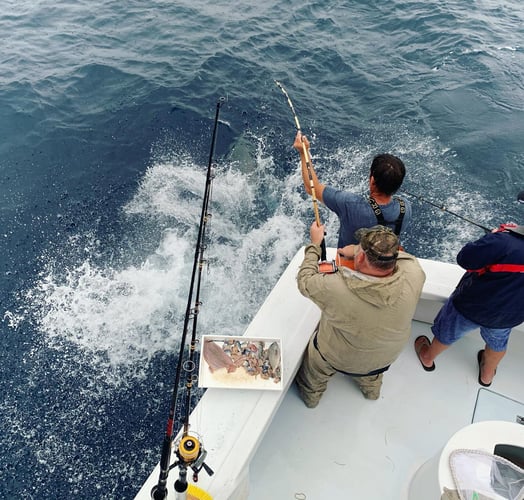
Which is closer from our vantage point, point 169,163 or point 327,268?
point 327,268

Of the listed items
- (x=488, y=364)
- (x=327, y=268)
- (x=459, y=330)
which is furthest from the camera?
(x=488, y=364)

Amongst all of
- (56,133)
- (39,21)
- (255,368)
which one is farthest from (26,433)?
(39,21)

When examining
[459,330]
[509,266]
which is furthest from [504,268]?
[459,330]

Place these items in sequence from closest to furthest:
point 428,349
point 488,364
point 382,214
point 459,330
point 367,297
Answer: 1. point 367,297
2. point 382,214
3. point 459,330
4. point 488,364
5. point 428,349

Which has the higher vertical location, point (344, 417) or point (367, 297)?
point (367, 297)

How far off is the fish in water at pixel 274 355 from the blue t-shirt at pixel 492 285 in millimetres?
1268

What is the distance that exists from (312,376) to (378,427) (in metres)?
0.66

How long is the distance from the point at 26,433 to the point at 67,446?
1.38 feet

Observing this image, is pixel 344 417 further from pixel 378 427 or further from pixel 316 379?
pixel 316 379

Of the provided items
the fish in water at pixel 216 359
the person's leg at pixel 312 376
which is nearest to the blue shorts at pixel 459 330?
the person's leg at pixel 312 376

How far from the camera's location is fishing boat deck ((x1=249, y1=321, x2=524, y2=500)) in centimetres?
259

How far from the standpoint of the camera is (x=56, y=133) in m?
6.78

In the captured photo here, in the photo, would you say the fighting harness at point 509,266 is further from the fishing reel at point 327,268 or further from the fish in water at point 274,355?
the fish in water at point 274,355

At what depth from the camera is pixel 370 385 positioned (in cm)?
287
